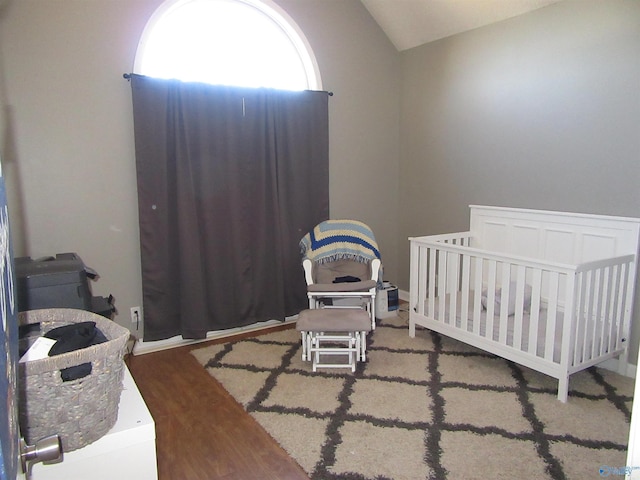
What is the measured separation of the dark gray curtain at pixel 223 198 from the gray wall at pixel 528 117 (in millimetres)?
956

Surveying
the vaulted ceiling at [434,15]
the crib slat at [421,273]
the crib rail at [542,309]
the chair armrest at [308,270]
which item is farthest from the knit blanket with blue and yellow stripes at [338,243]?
the vaulted ceiling at [434,15]

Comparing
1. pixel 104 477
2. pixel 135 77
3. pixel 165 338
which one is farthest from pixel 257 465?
pixel 135 77

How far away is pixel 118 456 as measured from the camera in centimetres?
110

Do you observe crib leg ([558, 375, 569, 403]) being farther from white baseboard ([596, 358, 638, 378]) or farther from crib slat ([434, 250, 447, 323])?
crib slat ([434, 250, 447, 323])

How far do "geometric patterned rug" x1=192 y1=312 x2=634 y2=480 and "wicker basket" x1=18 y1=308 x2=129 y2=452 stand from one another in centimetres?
113

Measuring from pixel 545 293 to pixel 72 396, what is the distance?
308 cm

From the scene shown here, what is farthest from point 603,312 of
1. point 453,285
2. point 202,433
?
point 202,433

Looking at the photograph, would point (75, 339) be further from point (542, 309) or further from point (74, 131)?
point (542, 309)

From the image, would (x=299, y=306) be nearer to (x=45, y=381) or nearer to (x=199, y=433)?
(x=199, y=433)

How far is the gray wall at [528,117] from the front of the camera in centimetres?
269

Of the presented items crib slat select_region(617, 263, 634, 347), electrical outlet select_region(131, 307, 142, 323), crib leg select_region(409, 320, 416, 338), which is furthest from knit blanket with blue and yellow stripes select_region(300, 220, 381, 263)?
crib slat select_region(617, 263, 634, 347)

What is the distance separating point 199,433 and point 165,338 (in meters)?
1.20

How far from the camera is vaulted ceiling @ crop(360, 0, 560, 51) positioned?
3.17 meters

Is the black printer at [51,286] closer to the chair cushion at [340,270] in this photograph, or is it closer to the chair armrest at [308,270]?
the chair armrest at [308,270]
